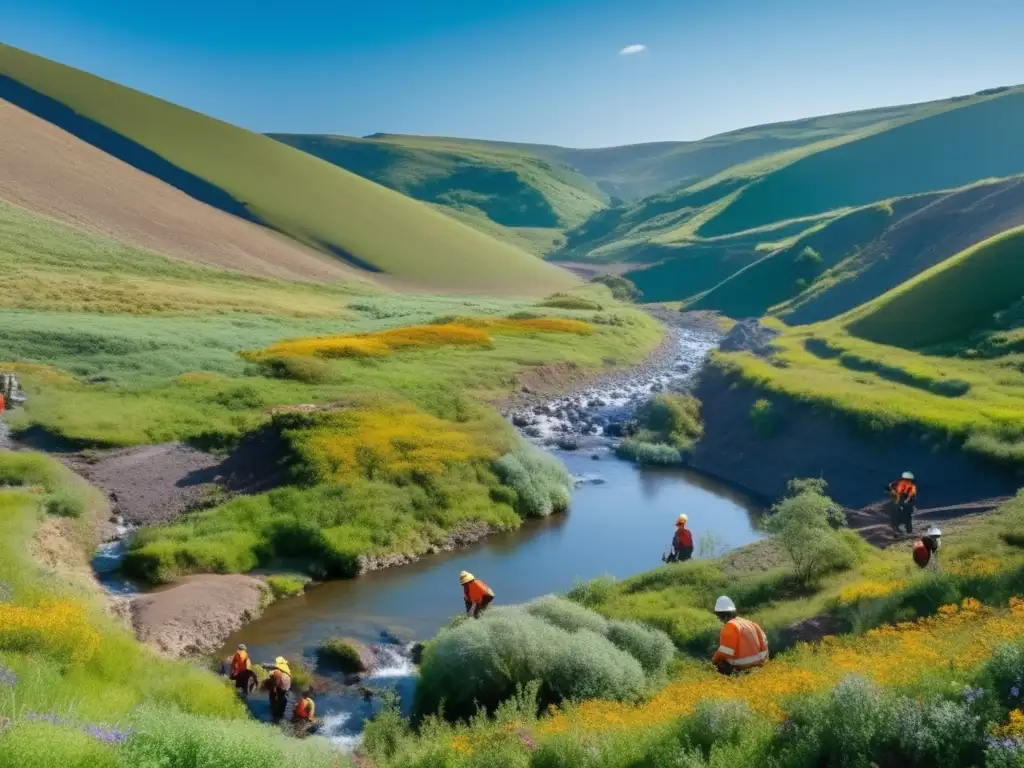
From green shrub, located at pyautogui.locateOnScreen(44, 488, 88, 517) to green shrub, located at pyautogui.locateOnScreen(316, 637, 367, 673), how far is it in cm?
1091

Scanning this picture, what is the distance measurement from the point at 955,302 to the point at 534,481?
35127mm

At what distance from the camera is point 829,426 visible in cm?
3788

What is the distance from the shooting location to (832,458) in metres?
36.0

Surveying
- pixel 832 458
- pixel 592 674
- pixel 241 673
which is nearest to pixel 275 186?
pixel 832 458

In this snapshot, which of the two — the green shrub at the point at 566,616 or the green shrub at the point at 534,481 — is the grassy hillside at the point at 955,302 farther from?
the green shrub at the point at 566,616

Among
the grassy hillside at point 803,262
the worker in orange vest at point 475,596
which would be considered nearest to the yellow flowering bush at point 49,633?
the worker in orange vest at point 475,596

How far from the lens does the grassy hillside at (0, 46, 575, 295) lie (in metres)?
128

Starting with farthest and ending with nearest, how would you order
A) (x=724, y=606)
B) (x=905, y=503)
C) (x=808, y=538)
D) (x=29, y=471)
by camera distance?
(x=29, y=471)
(x=905, y=503)
(x=808, y=538)
(x=724, y=606)

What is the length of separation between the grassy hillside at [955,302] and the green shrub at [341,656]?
42.4m

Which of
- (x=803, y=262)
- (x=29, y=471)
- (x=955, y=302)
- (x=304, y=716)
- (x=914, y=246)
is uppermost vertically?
(x=914, y=246)

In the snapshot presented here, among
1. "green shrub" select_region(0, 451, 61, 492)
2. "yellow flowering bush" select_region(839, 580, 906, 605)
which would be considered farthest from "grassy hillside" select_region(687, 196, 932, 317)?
"green shrub" select_region(0, 451, 61, 492)

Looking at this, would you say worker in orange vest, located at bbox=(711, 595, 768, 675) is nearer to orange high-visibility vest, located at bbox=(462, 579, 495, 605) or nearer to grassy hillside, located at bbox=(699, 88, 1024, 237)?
orange high-visibility vest, located at bbox=(462, 579, 495, 605)

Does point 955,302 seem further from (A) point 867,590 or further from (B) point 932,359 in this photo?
(A) point 867,590

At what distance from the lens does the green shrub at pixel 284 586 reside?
23906 mm
